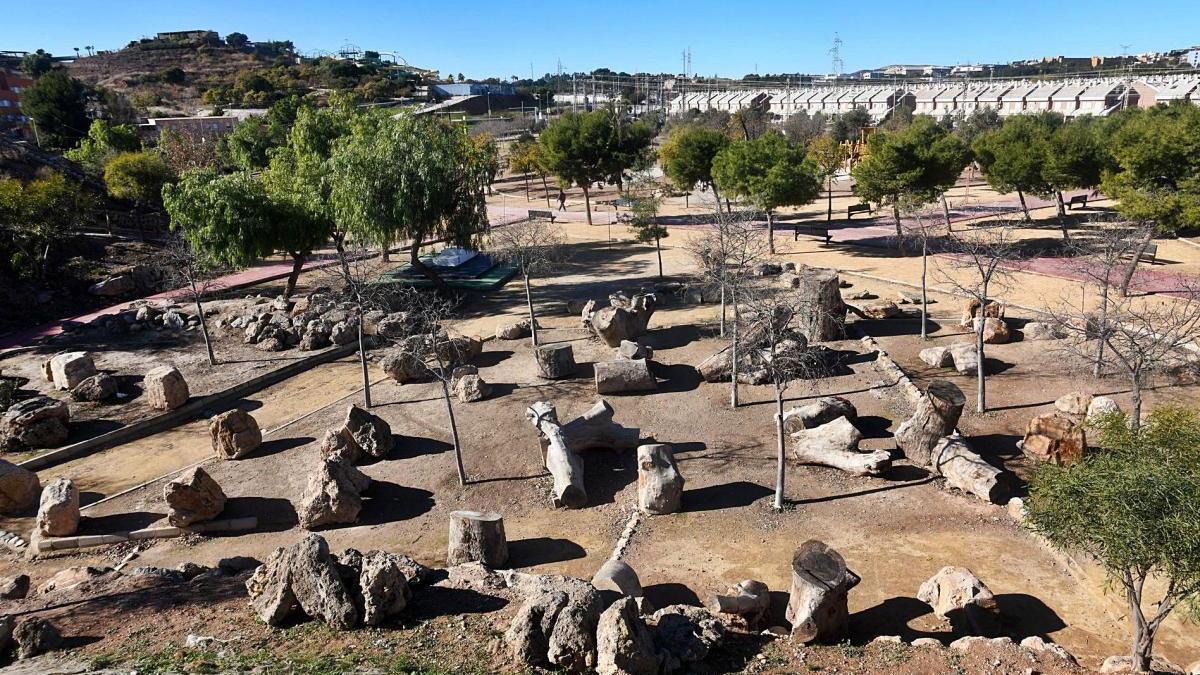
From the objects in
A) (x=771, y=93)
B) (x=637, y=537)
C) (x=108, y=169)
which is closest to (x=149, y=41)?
(x=771, y=93)

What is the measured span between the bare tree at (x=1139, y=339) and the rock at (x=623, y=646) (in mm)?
10720

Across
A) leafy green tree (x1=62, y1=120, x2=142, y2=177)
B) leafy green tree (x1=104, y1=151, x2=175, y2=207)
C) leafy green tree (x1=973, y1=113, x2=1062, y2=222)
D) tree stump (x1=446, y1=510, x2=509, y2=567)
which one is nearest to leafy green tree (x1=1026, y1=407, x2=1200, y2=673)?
tree stump (x1=446, y1=510, x2=509, y2=567)

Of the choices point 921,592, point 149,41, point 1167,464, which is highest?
point 149,41

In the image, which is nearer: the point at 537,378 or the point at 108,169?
the point at 537,378

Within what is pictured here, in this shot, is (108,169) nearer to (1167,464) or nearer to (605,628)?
(605,628)

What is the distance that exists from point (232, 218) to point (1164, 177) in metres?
36.7

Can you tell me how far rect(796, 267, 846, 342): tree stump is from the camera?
25656mm

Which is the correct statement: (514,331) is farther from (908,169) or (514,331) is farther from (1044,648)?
(908,169)

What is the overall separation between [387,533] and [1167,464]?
46.5 feet

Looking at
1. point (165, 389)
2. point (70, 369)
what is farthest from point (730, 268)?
point (70, 369)

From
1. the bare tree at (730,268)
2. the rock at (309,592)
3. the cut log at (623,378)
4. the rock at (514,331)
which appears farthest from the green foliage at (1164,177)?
the rock at (309,592)

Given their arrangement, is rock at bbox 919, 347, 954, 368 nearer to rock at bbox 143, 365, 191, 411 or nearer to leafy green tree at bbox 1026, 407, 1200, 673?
leafy green tree at bbox 1026, 407, 1200, 673

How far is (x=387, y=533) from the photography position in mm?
16609

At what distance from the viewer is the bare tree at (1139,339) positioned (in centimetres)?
1669
